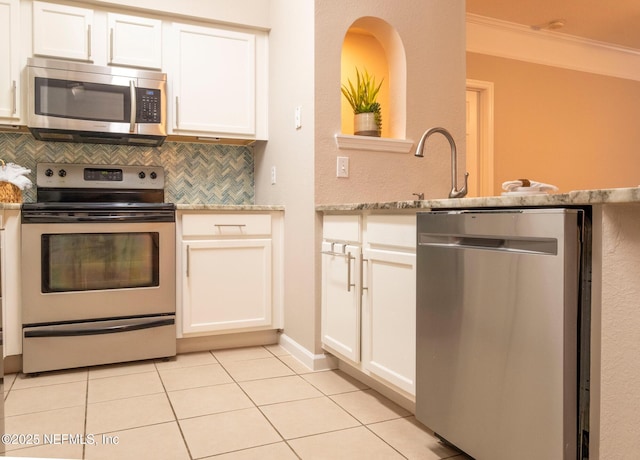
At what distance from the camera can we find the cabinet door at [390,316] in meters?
1.78

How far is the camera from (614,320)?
1.10 m

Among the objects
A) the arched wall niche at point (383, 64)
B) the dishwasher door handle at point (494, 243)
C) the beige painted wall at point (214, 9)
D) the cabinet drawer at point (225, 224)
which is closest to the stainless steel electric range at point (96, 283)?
the cabinet drawer at point (225, 224)

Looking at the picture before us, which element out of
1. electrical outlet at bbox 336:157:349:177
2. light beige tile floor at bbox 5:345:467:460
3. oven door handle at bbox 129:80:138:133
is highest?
oven door handle at bbox 129:80:138:133

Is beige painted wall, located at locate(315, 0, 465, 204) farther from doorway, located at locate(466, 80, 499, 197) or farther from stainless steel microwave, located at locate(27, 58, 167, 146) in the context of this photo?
doorway, located at locate(466, 80, 499, 197)

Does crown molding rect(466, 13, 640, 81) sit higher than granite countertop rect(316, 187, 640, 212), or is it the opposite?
crown molding rect(466, 13, 640, 81)

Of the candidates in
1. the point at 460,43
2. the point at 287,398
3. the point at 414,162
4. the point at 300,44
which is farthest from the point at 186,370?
the point at 460,43

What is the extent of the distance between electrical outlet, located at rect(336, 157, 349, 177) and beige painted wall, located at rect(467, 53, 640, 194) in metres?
2.39

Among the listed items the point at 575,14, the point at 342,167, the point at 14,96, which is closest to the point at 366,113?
the point at 342,167

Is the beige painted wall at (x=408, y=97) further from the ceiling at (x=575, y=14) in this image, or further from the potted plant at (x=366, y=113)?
the ceiling at (x=575, y=14)

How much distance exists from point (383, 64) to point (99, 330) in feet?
7.78

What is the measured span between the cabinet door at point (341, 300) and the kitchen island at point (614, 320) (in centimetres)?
113

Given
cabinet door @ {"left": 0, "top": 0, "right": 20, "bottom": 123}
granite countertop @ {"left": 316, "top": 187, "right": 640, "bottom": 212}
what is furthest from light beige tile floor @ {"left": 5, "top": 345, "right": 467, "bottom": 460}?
cabinet door @ {"left": 0, "top": 0, "right": 20, "bottom": 123}

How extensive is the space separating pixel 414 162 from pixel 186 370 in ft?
5.69

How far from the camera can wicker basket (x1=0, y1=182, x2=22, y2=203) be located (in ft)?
8.75
